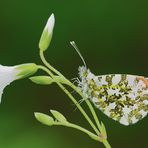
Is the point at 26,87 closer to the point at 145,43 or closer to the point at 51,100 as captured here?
the point at 51,100

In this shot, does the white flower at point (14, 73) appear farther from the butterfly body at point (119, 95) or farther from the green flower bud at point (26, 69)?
the butterfly body at point (119, 95)

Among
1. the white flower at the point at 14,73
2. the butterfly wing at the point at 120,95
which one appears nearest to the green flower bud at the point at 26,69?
the white flower at the point at 14,73

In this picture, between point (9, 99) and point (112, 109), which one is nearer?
point (112, 109)

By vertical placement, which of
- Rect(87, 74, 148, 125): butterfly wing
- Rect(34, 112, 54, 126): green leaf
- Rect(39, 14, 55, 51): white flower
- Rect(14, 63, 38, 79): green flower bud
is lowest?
Rect(87, 74, 148, 125): butterfly wing

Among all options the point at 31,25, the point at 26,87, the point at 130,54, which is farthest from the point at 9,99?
the point at 130,54

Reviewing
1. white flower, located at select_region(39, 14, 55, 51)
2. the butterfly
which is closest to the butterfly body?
the butterfly

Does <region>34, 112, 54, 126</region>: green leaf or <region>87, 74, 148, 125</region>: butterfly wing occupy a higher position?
<region>34, 112, 54, 126</region>: green leaf

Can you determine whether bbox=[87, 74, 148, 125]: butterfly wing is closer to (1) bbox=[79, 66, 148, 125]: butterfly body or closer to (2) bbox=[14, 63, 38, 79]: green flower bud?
(1) bbox=[79, 66, 148, 125]: butterfly body

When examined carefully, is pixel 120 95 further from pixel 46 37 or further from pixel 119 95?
pixel 46 37
